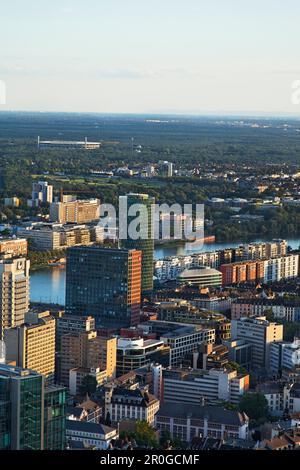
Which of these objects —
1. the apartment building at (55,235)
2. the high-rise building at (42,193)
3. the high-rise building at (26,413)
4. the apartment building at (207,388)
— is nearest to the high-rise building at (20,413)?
the high-rise building at (26,413)

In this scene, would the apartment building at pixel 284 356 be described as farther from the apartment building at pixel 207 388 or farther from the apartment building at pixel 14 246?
the apartment building at pixel 14 246

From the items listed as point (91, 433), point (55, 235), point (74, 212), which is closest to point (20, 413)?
point (91, 433)

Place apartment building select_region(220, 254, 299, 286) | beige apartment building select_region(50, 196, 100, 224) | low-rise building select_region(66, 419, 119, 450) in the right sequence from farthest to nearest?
beige apartment building select_region(50, 196, 100, 224) < apartment building select_region(220, 254, 299, 286) < low-rise building select_region(66, 419, 119, 450)

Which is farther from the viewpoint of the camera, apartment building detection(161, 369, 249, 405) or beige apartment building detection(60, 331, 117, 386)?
beige apartment building detection(60, 331, 117, 386)

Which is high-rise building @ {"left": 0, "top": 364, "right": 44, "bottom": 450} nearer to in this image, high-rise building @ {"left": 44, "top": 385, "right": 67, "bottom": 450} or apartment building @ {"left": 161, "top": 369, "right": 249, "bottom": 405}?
high-rise building @ {"left": 44, "top": 385, "right": 67, "bottom": 450}

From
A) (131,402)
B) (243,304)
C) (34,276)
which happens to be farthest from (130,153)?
(131,402)

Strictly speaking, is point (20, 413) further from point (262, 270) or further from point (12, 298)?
point (262, 270)

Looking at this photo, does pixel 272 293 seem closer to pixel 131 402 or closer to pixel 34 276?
pixel 34 276

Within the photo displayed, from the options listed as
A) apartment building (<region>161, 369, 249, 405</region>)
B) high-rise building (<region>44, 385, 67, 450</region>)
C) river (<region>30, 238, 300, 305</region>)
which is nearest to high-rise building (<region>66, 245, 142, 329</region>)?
river (<region>30, 238, 300, 305</region>)
